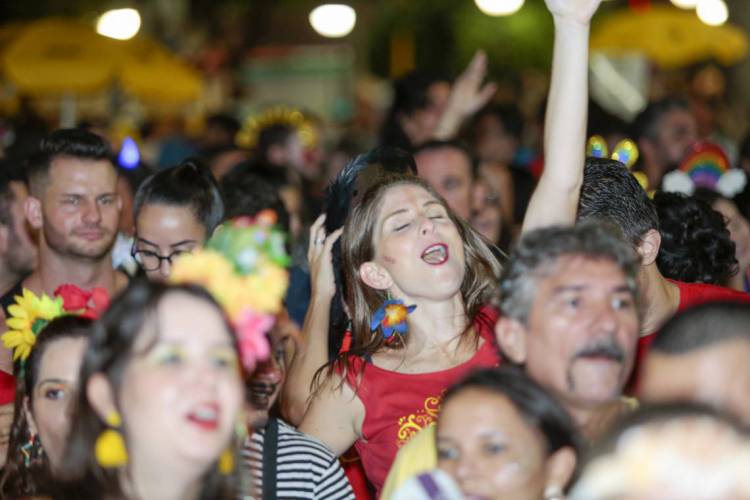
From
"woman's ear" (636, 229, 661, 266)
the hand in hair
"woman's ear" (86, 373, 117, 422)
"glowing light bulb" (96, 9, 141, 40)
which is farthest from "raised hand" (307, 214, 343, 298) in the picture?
"glowing light bulb" (96, 9, 141, 40)

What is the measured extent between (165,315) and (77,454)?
1.59 feet

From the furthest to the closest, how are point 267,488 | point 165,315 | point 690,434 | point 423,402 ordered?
point 423,402 → point 267,488 → point 165,315 → point 690,434

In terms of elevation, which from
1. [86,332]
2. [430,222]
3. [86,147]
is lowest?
[86,332]

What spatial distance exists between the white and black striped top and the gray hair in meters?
0.88

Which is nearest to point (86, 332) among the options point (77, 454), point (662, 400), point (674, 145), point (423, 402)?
point (77, 454)

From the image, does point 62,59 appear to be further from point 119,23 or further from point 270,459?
point 270,459

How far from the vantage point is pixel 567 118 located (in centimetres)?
454

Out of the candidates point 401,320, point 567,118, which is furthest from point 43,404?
point 567,118

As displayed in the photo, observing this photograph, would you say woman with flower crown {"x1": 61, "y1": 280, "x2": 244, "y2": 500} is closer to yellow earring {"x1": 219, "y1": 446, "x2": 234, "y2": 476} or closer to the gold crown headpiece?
yellow earring {"x1": 219, "y1": 446, "x2": 234, "y2": 476}

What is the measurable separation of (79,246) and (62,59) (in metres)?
6.98

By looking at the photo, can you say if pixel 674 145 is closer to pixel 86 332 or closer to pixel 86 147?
pixel 86 147

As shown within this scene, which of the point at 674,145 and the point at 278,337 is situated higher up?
Result: the point at 674,145

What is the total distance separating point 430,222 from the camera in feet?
16.5

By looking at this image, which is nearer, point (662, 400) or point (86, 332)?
point (662, 400)
